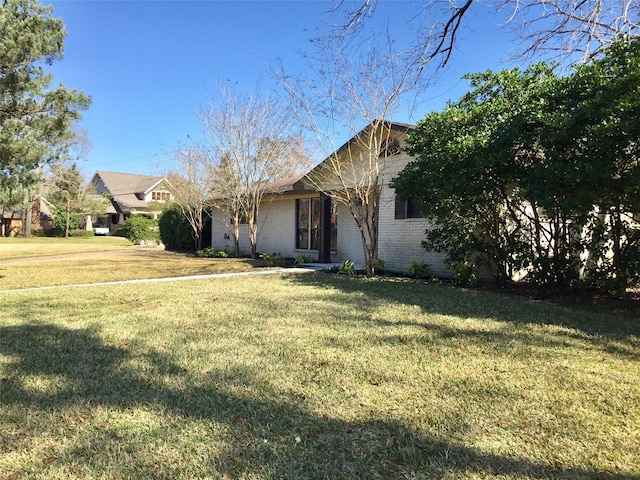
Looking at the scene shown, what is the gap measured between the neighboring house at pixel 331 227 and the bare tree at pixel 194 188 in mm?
984

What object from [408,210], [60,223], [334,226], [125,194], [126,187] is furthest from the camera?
[126,187]

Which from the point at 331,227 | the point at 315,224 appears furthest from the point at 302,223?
the point at 331,227

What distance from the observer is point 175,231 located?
A: 2239cm

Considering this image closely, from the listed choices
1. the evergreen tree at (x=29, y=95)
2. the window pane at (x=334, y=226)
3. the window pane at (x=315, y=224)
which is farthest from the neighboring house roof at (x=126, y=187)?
the evergreen tree at (x=29, y=95)

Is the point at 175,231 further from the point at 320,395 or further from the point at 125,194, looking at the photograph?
the point at 125,194

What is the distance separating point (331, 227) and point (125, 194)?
1682 inches

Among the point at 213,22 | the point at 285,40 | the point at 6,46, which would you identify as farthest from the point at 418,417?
the point at 213,22

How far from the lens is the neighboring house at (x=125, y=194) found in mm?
46656

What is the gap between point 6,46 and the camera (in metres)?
8.36

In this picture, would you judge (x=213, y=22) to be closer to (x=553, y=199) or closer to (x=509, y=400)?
(x=553, y=199)

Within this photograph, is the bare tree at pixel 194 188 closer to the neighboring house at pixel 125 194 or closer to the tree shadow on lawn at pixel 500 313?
the tree shadow on lawn at pixel 500 313

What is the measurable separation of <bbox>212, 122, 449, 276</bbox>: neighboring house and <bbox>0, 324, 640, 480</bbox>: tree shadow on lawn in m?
7.94

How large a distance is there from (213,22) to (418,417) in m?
11.2

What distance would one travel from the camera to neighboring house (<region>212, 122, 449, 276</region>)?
1110 centimetres
